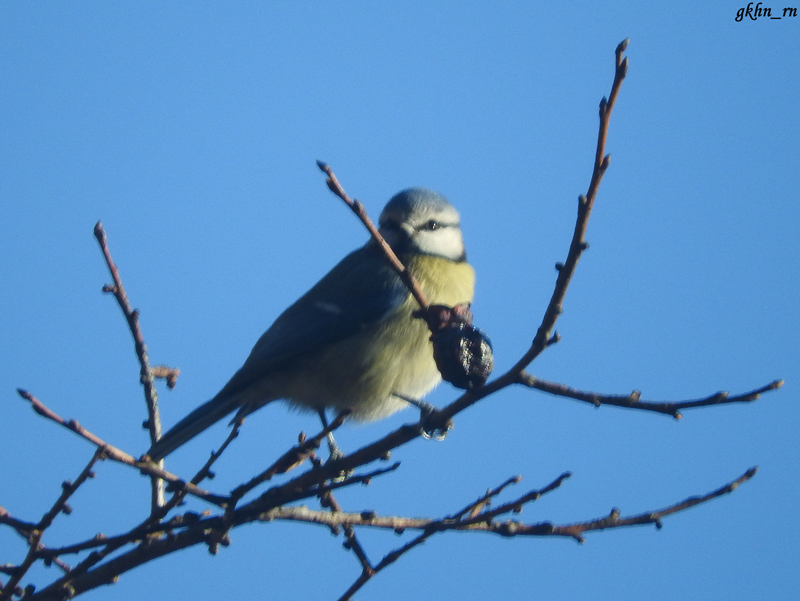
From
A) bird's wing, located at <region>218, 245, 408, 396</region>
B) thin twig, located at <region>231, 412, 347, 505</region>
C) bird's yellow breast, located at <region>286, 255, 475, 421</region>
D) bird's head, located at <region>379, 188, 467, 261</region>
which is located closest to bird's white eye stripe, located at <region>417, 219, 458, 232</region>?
bird's head, located at <region>379, 188, 467, 261</region>

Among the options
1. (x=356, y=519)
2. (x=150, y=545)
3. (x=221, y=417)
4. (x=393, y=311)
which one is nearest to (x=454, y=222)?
(x=393, y=311)

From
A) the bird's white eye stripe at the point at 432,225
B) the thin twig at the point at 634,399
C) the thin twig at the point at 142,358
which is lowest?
the thin twig at the point at 634,399

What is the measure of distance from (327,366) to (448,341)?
184 cm

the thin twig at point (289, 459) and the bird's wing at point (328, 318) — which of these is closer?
the thin twig at point (289, 459)

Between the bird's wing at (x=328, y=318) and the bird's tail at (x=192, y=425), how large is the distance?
7 centimetres

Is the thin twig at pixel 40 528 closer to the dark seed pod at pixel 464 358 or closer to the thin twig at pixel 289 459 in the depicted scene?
the thin twig at pixel 289 459

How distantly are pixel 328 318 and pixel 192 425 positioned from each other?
765mm

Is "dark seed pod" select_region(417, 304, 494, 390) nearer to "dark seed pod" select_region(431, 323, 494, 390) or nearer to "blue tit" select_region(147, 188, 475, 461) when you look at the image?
"dark seed pod" select_region(431, 323, 494, 390)

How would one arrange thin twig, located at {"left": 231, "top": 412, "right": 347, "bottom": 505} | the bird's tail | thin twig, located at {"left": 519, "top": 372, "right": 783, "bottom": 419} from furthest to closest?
→ the bird's tail
thin twig, located at {"left": 231, "top": 412, "right": 347, "bottom": 505}
thin twig, located at {"left": 519, "top": 372, "right": 783, "bottom": 419}

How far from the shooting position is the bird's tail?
3034mm

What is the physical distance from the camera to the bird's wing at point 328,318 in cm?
363

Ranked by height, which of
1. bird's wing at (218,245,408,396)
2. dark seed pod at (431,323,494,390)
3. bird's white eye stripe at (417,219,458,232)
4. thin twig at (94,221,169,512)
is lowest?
dark seed pod at (431,323,494,390)

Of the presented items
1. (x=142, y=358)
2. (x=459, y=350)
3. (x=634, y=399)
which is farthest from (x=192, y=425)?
(x=634, y=399)

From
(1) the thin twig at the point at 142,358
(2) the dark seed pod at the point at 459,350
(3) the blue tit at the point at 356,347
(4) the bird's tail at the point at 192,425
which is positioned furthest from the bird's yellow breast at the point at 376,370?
(2) the dark seed pod at the point at 459,350
